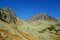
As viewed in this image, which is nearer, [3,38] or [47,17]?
[3,38]

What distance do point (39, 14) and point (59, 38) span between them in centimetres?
10539

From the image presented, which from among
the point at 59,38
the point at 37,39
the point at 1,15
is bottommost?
A: the point at 37,39

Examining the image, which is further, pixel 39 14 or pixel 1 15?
pixel 39 14

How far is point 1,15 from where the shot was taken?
44.2 meters

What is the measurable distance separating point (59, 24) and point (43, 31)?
14750 millimetres

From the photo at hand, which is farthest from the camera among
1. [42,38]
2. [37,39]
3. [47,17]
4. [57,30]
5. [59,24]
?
[47,17]

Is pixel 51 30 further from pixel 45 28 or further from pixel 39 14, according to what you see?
pixel 39 14

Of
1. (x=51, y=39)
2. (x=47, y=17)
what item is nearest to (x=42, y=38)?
(x=51, y=39)

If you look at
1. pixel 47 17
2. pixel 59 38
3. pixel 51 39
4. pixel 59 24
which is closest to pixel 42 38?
pixel 51 39

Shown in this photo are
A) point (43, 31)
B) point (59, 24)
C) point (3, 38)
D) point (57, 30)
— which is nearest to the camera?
point (3, 38)

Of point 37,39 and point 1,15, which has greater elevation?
point 1,15

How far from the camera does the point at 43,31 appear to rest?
5378cm

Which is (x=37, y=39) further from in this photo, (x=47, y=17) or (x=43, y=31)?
(x=47, y=17)

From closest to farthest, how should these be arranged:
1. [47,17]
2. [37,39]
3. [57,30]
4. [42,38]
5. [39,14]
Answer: [37,39] → [42,38] → [57,30] → [47,17] → [39,14]
